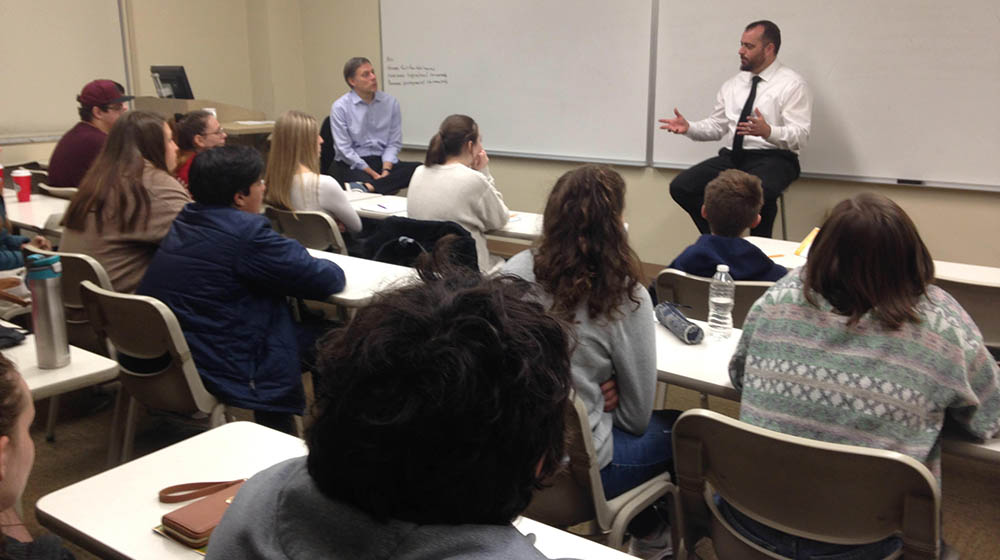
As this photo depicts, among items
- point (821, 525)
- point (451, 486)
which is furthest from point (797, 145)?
point (451, 486)

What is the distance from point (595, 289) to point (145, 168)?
1964 mm

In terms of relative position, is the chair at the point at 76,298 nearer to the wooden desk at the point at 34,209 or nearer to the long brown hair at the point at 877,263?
the wooden desk at the point at 34,209

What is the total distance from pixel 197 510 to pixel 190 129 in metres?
2.97

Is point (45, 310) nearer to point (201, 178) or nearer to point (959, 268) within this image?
point (201, 178)

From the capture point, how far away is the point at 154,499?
4.43ft

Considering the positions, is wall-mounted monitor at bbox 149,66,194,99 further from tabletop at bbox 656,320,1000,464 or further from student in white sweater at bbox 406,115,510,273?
tabletop at bbox 656,320,1000,464

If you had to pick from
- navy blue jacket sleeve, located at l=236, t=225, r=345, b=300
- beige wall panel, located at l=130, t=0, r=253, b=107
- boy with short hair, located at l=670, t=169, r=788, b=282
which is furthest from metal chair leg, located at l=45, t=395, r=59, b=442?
beige wall panel, located at l=130, t=0, r=253, b=107

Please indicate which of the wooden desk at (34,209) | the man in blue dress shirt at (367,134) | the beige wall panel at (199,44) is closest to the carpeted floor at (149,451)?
the wooden desk at (34,209)

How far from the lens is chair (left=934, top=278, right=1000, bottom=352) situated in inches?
106

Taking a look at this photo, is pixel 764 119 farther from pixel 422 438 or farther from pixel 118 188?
pixel 422 438

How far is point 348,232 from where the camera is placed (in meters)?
4.14

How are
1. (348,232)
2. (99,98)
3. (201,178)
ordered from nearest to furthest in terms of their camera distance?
(201,178)
(348,232)
(99,98)

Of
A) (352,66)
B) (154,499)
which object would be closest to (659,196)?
(352,66)

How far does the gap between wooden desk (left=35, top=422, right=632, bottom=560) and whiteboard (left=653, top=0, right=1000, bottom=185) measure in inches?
160
